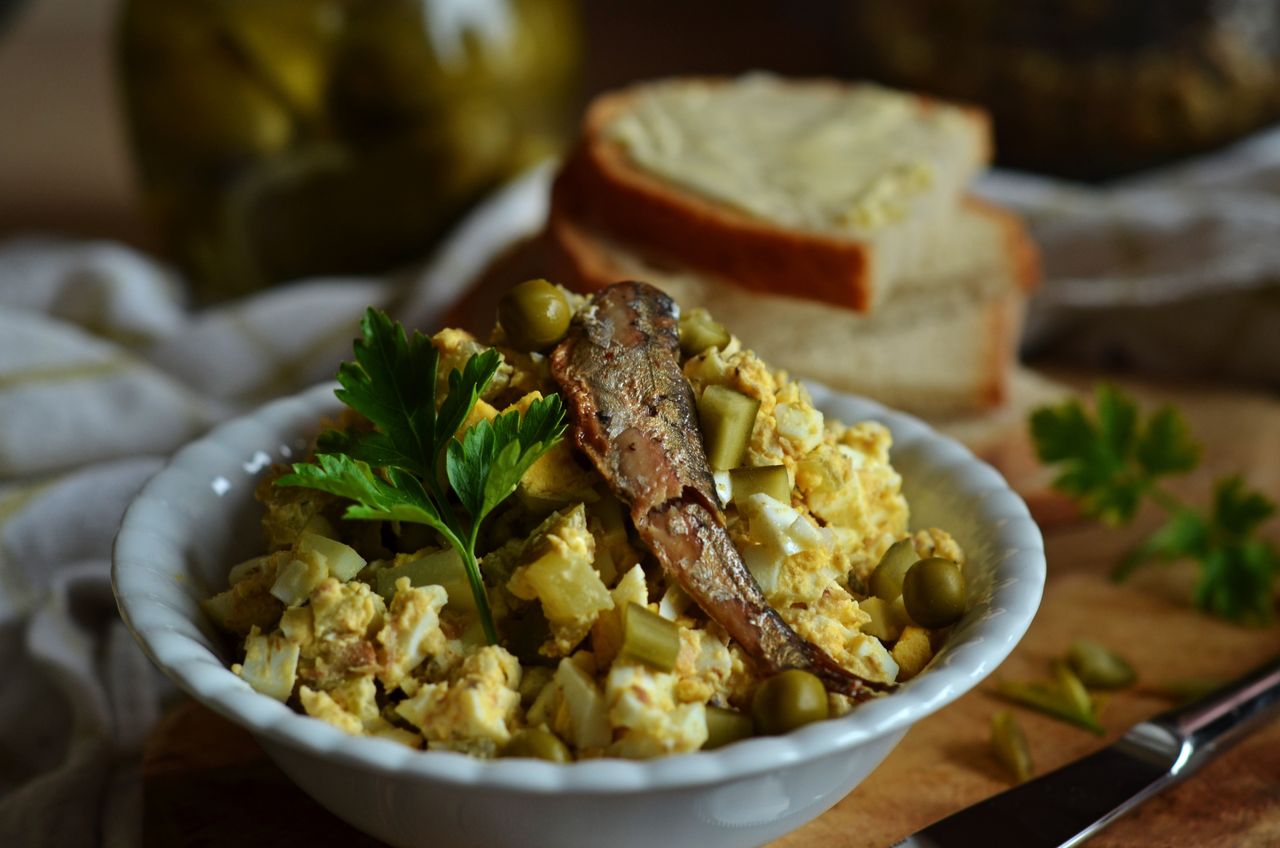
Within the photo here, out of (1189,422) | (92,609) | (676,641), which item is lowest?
(1189,422)

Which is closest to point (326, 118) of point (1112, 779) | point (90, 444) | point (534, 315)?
point (90, 444)

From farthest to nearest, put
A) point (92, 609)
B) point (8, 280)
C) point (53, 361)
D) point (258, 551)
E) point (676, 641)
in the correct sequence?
point (8, 280) < point (53, 361) < point (92, 609) < point (258, 551) < point (676, 641)

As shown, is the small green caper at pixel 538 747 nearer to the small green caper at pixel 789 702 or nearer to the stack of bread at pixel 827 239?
the small green caper at pixel 789 702

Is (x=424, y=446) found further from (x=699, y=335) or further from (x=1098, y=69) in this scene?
(x=1098, y=69)

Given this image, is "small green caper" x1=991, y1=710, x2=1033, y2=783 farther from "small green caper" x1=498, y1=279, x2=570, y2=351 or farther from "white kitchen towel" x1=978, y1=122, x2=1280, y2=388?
"white kitchen towel" x1=978, y1=122, x2=1280, y2=388

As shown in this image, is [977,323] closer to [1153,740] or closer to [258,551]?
[1153,740]

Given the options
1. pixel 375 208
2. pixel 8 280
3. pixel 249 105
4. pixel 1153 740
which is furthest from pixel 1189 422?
pixel 8 280

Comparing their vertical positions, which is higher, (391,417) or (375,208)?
(391,417)

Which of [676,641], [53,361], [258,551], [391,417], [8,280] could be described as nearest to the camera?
[676,641]
